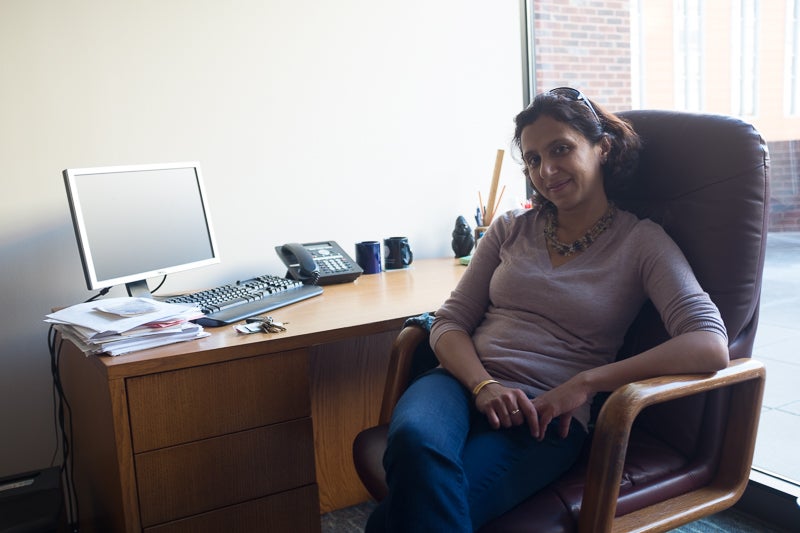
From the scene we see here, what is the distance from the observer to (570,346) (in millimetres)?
1425

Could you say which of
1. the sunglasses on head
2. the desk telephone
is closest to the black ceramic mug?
the desk telephone

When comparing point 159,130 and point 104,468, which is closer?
point 104,468

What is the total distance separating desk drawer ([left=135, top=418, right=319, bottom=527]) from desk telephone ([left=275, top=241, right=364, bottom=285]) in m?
0.63

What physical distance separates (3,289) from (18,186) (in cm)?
29

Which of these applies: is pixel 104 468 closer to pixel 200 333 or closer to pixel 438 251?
pixel 200 333

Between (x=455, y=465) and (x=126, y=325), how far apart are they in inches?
29.7

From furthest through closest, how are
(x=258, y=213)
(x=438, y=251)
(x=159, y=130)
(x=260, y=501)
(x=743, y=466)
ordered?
(x=438, y=251), (x=258, y=213), (x=159, y=130), (x=260, y=501), (x=743, y=466)

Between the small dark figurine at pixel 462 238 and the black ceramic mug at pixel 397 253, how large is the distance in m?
0.22

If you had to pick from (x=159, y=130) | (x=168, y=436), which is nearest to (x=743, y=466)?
(x=168, y=436)

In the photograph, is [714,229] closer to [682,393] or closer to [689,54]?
[682,393]

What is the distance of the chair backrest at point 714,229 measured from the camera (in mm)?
1379

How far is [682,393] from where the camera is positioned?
1190mm

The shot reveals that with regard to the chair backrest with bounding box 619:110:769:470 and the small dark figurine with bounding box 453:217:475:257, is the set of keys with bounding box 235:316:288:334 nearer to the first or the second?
the chair backrest with bounding box 619:110:769:470

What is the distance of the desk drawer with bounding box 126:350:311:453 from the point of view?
54.1 inches
